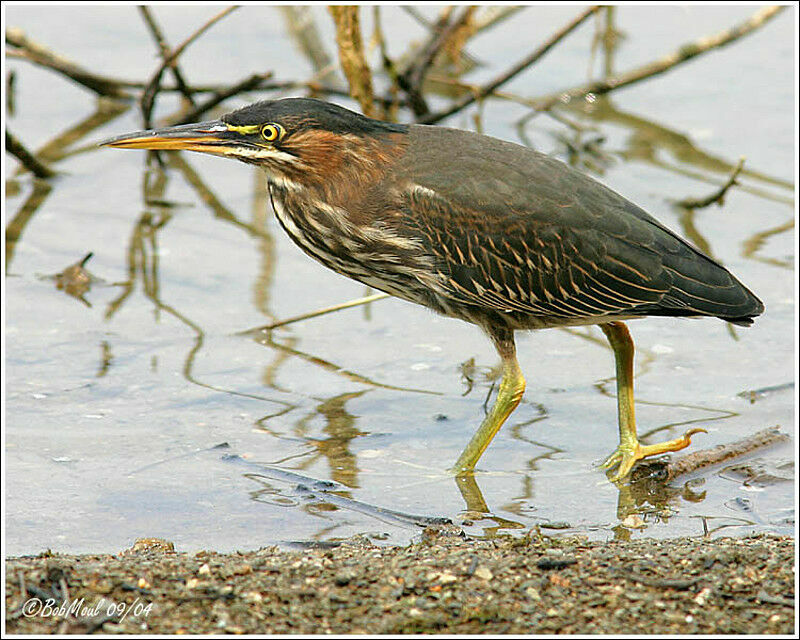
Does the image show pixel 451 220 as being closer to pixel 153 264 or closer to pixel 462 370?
pixel 462 370

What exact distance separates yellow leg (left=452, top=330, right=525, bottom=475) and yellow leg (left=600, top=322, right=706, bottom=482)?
1.93ft

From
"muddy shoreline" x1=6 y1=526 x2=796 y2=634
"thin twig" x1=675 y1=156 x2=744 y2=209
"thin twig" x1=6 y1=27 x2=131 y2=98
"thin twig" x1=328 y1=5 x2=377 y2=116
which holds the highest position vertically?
"thin twig" x1=328 y1=5 x2=377 y2=116

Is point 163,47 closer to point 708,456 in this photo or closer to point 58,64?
point 58,64

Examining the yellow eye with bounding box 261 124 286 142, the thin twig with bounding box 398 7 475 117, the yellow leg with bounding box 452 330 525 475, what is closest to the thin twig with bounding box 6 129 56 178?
the thin twig with bounding box 398 7 475 117

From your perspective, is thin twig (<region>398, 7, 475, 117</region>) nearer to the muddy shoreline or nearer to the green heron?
the green heron

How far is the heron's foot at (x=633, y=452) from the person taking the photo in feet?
21.5

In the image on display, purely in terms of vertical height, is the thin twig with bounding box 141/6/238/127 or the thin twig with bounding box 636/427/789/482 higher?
the thin twig with bounding box 141/6/238/127

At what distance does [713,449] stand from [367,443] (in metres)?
1.86


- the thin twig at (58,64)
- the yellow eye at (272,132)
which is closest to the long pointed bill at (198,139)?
the yellow eye at (272,132)

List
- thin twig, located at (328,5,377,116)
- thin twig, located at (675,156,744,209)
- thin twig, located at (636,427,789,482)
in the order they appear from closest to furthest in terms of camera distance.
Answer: thin twig, located at (636,427,789,482), thin twig, located at (328,5,377,116), thin twig, located at (675,156,744,209)

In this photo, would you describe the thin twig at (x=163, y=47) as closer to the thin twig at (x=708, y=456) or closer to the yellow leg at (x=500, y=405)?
the yellow leg at (x=500, y=405)

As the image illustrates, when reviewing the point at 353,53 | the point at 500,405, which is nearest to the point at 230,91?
the point at 353,53

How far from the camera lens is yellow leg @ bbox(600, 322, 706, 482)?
659 cm

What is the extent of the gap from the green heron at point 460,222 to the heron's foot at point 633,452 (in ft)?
0.13
